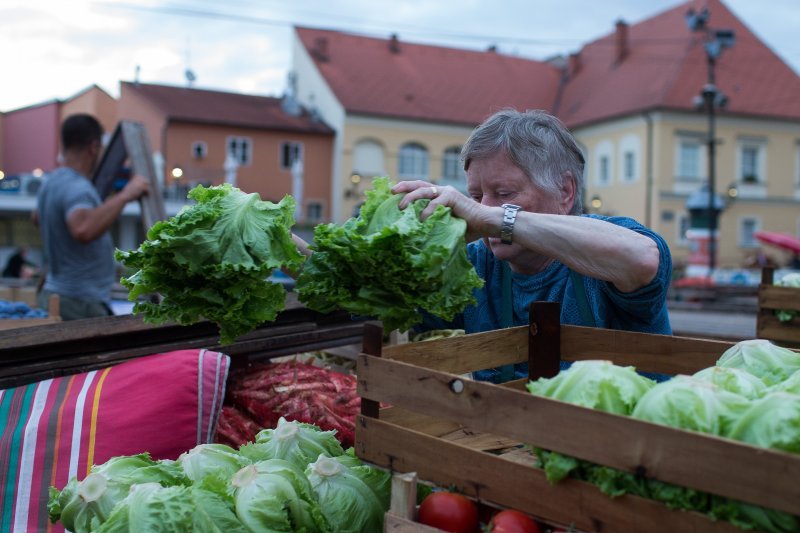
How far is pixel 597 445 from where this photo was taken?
61.2 inches

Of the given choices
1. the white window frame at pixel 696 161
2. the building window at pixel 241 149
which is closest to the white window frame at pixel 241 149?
the building window at pixel 241 149

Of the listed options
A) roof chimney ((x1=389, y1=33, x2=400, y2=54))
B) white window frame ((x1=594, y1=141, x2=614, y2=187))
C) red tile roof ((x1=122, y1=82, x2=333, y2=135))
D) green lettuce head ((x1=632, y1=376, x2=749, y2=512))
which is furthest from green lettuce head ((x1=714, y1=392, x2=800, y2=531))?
roof chimney ((x1=389, y1=33, x2=400, y2=54))

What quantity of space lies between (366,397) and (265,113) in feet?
150

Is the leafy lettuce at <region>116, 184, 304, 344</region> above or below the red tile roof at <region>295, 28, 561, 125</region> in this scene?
below

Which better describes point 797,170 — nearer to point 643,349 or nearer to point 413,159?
point 413,159

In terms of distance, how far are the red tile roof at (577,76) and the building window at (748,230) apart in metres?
5.80

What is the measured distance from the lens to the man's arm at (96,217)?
214 inches

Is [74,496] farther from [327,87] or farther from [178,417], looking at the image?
[327,87]

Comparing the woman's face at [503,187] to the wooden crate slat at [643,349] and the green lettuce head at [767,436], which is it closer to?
the wooden crate slat at [643,349]

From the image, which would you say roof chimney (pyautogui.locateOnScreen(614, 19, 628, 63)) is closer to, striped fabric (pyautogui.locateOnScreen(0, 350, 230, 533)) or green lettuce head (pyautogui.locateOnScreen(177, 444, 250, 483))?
striped fabric (pyautogui.locateOnScreen(0, 350, 230, 533))

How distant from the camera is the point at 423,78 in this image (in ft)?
157

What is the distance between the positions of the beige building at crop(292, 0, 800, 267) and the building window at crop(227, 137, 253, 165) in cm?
506

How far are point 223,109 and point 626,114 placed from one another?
75.3ft

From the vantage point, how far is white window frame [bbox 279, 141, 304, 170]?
1768 inches
